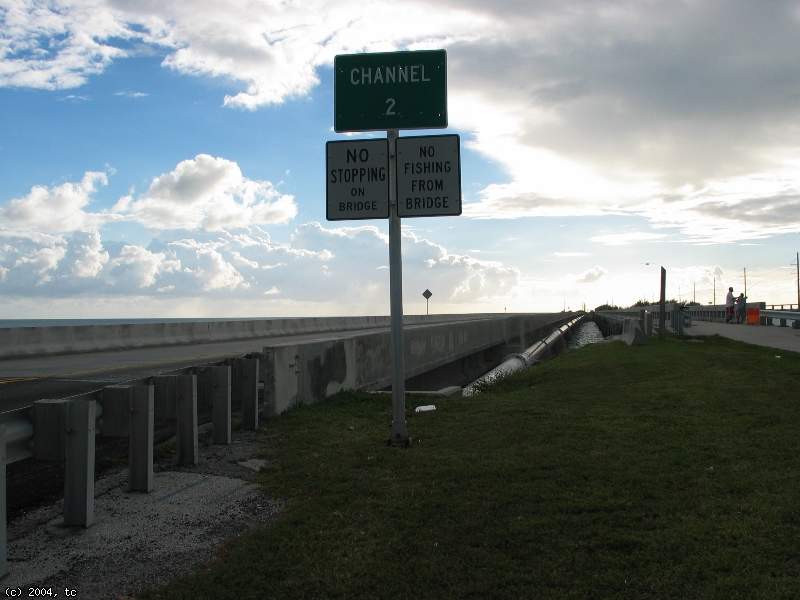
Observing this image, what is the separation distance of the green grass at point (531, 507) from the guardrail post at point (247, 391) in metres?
0.24

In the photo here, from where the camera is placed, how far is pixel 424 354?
16062 mm

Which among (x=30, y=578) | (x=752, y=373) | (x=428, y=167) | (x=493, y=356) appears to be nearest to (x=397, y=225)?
(x=428, y=167)

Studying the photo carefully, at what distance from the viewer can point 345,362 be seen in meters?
11.2

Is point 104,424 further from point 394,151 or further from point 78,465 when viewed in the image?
point 394,151

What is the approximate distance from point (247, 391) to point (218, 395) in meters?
0.72

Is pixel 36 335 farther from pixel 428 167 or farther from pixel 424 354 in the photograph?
pixel 428 167

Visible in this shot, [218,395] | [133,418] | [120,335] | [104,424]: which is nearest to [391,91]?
[218,395]

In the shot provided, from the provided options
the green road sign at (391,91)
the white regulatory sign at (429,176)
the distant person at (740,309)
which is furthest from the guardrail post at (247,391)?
the distant person at (740,309)

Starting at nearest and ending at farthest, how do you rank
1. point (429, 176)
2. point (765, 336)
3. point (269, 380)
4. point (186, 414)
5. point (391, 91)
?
point (186, 414) < point (429, 176) < point (391, 91) < point (269, 380) < point (765, 336)

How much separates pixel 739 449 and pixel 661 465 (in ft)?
3.45

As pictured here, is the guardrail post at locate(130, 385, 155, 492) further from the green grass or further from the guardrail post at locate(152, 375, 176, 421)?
the green grass

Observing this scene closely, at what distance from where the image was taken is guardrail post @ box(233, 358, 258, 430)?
816 centimetres

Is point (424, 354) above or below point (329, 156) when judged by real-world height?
below

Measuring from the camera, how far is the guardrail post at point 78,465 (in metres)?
4.72
